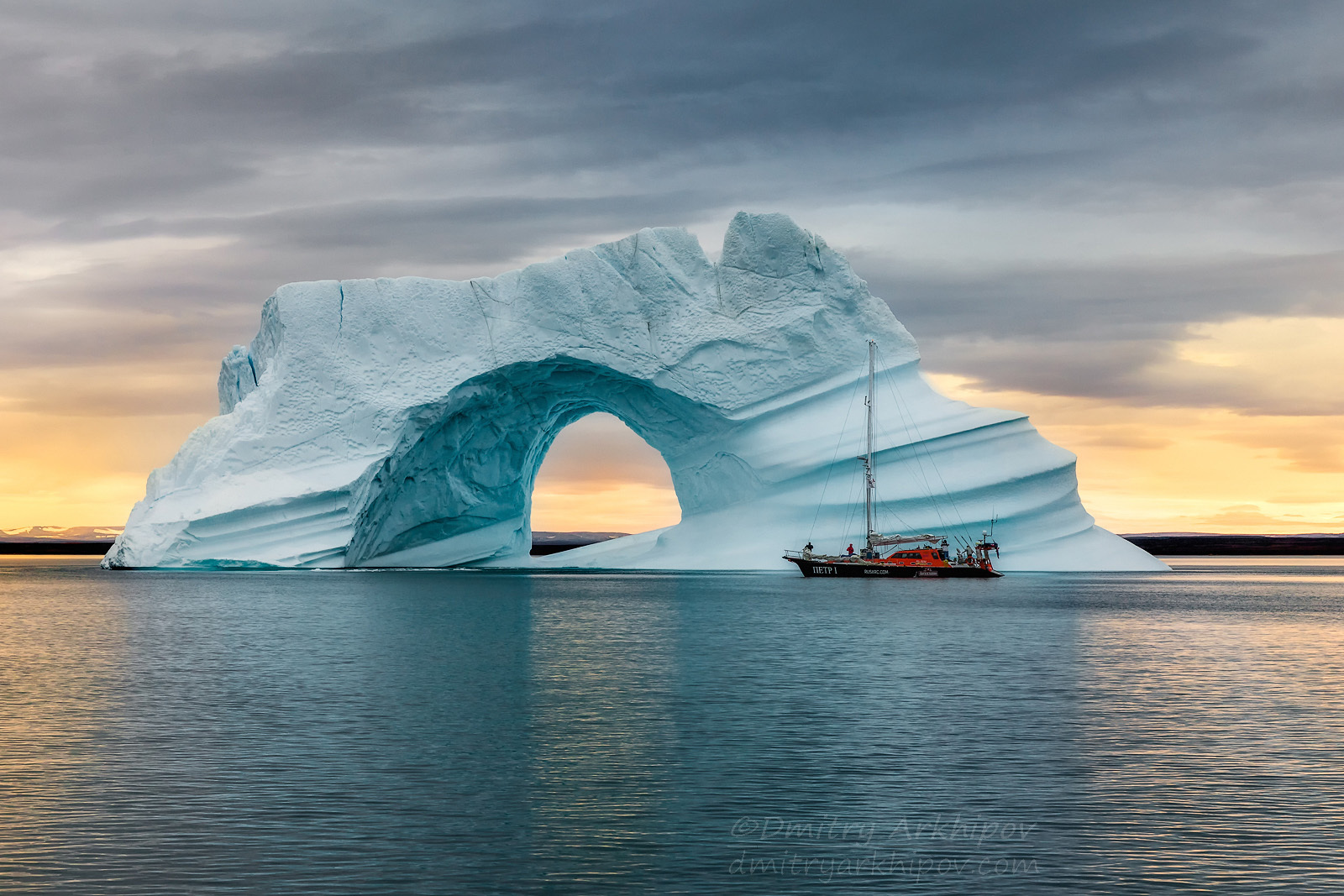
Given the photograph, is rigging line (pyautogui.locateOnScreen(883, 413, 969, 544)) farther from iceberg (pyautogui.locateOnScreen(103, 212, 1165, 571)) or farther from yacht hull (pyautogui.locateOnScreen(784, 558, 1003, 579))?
yacht hull (pyautogui.locateOnScreen(784, 558, 1003, 579))

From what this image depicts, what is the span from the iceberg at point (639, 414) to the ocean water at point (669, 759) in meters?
14.7

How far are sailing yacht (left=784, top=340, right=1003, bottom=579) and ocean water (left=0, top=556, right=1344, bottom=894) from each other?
14273mm

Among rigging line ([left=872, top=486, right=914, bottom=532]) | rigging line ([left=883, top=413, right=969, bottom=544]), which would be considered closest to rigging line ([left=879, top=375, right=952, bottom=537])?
rigging line ([left=883, top=413, right=969, bottom=544])

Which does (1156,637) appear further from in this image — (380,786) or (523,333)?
(523,333)

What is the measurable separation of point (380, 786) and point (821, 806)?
3.30 m

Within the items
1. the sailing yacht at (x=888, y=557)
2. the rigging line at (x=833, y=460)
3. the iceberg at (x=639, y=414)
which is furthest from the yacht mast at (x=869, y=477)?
the rigging line at (x=833, y=460)

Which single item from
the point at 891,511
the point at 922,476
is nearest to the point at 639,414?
the point at 891,511

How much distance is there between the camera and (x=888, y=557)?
40.1 m

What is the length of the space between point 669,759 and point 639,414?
30.9 meters

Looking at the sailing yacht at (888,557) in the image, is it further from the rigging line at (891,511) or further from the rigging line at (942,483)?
the rigging line at (942,483)

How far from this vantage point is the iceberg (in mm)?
38125

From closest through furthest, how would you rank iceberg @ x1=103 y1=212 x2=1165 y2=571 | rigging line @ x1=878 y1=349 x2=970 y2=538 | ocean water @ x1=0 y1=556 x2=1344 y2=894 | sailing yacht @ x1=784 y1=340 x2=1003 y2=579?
1. ocean water @ x1=0 y1=556 x2=1344 y2=894
2. rigging line @ x1=878 y1=349 x2=970 y2=538
3. sailing yacht @ x1=784 y1=340 x2=1003 y2=579
4. iceberg @ x1=103 y1=212 x2=1165 y2=571

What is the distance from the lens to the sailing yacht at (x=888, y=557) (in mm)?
37906

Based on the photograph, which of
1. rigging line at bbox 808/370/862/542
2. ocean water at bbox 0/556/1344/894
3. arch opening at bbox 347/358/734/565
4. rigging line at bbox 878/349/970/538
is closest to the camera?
ocean water at bbox 0/556/1344/894
